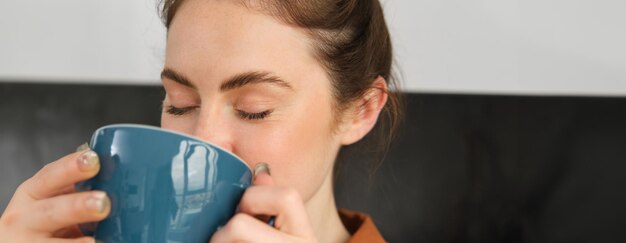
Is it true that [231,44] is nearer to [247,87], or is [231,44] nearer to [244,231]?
[247,87]

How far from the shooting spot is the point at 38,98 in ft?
4.40

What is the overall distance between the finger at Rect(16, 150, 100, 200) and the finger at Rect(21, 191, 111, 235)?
13 millimetres

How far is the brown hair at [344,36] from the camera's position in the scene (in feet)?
2.91

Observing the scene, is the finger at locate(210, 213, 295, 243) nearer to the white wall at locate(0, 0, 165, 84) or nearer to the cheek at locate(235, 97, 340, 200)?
the cheek at locate(235, 97, 340, 200)

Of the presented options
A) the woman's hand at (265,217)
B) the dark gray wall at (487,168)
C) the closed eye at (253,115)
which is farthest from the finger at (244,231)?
the dark gray wall at (487,168)

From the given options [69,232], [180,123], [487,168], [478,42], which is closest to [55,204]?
[69,232]

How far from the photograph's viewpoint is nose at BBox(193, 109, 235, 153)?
784 millimetres

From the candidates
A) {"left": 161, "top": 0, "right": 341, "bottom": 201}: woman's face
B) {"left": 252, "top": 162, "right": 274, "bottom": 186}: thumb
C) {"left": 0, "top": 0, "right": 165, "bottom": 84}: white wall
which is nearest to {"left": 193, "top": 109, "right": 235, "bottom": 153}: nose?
{"left": 161, "top": 0, "right": 341, "bottom": 201}: woman's face

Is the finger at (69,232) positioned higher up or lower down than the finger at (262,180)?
lower down

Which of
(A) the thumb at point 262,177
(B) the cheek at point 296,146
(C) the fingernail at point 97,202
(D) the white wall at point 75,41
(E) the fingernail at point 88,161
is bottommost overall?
(D) the white wall at point 75,41

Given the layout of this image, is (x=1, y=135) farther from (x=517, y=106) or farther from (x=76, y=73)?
(x=517, y=106)

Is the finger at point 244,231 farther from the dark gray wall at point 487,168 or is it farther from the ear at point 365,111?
the dark gray wall at point 487,168

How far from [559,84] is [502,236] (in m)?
0.38

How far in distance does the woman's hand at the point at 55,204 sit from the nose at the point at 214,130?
160mm
